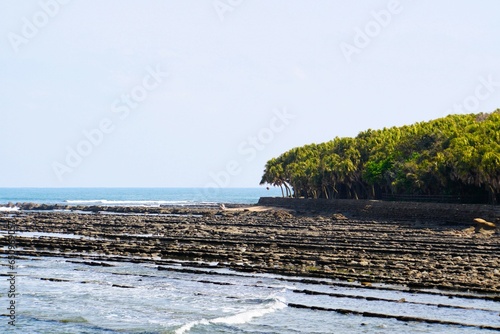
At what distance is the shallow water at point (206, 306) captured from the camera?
2748 centimetres

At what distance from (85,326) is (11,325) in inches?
109

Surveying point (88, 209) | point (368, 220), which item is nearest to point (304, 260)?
point (368, 220)

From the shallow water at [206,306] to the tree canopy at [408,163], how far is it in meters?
41.9

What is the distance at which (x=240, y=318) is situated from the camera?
29.0m

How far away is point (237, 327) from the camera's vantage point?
27.7m

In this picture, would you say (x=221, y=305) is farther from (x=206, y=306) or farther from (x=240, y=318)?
(x=240, y=318)

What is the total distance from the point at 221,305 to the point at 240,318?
279 centimetres

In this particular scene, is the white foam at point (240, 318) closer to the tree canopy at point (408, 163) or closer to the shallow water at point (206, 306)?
the shallow water at point (206, 306)

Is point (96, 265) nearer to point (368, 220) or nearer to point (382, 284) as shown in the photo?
point (382, 284)

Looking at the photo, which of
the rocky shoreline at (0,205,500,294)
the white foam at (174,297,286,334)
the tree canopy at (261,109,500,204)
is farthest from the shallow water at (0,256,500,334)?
the tree canopy at (261,109,500,204)

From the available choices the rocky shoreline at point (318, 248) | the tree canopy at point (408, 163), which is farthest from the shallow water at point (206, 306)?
the tree canopy at point (408, 163)

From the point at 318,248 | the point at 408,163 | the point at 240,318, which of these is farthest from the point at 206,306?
the point at 408,163

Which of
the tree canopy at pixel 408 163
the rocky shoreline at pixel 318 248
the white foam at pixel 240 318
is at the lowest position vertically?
the white foam at pixel 240 318

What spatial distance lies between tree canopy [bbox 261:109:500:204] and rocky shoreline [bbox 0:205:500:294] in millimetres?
6994
